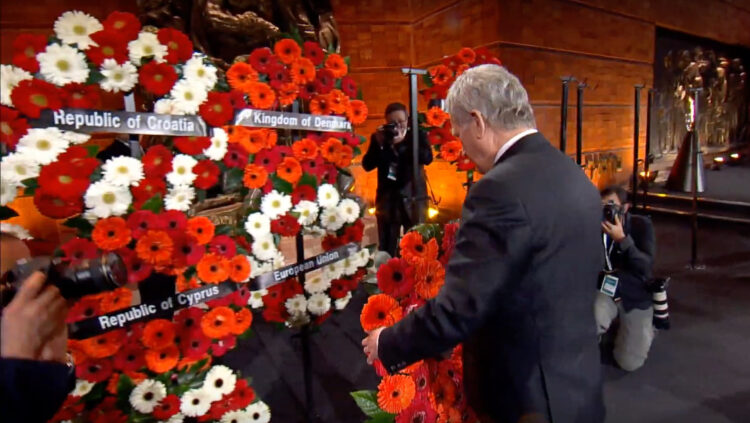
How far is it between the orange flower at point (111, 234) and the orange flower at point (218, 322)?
1.51 feet

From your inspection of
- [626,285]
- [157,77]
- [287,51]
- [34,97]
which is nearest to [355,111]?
[287,51]

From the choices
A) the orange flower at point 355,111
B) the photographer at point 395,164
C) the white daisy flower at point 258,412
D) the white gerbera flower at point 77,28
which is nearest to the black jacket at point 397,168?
the photographer at point 395,164

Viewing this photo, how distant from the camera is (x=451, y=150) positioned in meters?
2.46

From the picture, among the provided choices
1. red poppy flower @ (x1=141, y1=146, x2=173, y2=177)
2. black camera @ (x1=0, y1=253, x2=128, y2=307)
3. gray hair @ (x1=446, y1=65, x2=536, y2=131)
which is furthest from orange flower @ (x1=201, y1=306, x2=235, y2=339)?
gray hair @ (x1=446, y1=65, x2=536, y2=131)

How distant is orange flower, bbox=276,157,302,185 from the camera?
78.7 inches

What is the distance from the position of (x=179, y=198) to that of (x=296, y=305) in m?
0.85

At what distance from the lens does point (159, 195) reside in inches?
61.9

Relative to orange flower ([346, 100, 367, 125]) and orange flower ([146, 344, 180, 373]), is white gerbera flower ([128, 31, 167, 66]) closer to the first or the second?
orange flower ([346, 100, 367, 125])

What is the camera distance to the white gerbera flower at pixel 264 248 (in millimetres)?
1947

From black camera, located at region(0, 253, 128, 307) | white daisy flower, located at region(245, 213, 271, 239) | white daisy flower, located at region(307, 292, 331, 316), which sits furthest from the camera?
white daisy flower, located at region(307, 292, 331, 316)

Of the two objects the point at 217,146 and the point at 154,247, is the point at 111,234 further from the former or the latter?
the point at 217,146

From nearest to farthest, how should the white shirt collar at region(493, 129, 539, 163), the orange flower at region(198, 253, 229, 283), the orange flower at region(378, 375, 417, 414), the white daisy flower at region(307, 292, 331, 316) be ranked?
the white shirt collar at region(493, 129, 539, 163), the orange flower at region(378, 375, 417, 414), the orange flower at region(198, 253, 229, 283), the white daisy flower at region(307, 292, 331, 316)

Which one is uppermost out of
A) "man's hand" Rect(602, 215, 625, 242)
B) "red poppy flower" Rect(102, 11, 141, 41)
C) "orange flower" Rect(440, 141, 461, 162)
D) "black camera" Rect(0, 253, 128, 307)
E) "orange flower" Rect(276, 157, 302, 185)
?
→ "red poppy flower" Rect(102, 11, 141, 41)

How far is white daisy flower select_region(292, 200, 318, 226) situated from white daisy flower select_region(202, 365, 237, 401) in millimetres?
707
